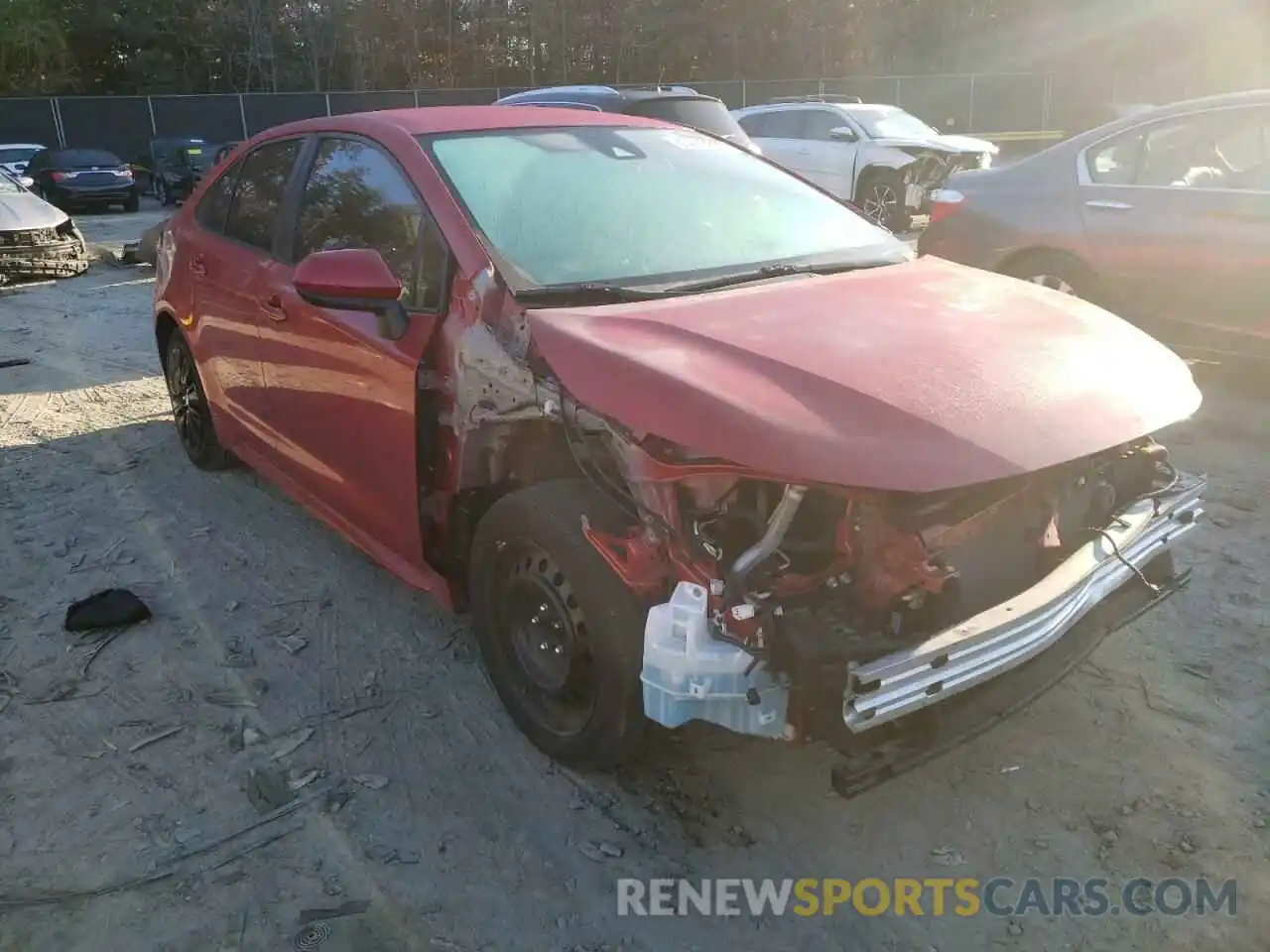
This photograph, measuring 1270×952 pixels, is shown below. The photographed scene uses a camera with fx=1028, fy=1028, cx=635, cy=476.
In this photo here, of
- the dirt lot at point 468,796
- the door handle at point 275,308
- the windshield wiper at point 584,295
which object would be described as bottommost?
the dirt lot at point 468,796

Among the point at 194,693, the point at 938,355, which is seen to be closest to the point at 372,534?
the point at 194,693

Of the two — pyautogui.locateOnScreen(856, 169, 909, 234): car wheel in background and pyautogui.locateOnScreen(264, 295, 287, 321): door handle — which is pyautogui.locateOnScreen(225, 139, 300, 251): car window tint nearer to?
pyautogui.locateOnScreen(264, 295, 287, 321): door handle

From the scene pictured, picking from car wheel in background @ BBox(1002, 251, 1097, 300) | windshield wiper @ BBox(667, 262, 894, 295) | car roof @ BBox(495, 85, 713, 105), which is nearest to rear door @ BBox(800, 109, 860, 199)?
car roof @ BBox(495, 85, 713, 105)

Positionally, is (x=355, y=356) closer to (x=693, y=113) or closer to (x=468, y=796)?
(x=468, y=796)

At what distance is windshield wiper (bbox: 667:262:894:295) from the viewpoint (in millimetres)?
3211

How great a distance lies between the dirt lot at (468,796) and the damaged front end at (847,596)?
47cm

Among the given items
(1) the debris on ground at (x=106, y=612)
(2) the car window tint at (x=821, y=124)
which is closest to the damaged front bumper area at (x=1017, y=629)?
(1) the debris on ground at (x=106, y=612)

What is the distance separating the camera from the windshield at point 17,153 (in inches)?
923

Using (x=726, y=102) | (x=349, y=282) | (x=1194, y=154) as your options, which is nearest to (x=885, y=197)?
(x=1194, y=154)

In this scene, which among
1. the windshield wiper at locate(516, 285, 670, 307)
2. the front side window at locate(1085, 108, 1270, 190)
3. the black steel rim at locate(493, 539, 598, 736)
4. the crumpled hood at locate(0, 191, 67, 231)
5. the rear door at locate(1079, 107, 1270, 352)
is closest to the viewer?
the black steel rim at locate(493, 539, 598, 736)

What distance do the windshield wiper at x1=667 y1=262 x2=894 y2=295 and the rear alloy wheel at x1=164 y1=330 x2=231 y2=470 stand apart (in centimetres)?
302

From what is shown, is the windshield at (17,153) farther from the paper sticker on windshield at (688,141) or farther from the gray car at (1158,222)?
the paper sticker on windshield at (688,141)

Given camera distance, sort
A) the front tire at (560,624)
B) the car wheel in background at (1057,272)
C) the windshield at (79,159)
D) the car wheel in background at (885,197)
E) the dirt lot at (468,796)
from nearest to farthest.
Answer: the dirt lot at (468,796) → the front tire at (560,624) → the car wheel in background at (1057,272) → the car wheel in background at (885,197) → the windshield at (79,159)

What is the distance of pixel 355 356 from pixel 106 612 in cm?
151
